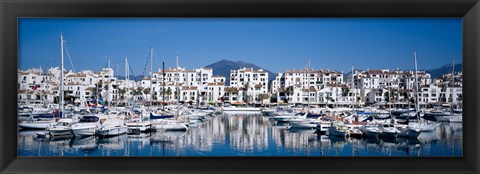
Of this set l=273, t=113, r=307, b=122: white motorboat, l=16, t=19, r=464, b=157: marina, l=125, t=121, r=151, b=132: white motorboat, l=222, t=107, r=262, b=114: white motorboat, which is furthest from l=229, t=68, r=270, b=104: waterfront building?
l=273, t=113, r=307, b=122: white motorboat

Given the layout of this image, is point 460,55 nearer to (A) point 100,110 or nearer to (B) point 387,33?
(B) point 387,33

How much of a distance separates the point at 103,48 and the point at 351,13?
491 centimetres

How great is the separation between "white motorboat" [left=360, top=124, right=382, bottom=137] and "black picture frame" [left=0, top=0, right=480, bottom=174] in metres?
5.81

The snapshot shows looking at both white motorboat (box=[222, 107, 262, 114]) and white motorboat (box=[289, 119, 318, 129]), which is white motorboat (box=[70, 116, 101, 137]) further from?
white motorboat (box=[289, 119, 318, 129])

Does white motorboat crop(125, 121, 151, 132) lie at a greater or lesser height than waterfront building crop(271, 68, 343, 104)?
lesser

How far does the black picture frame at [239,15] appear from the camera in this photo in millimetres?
1901

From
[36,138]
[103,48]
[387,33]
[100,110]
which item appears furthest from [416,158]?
[100,110]

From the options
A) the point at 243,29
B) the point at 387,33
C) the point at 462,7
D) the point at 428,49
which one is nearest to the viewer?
the point at 462,7

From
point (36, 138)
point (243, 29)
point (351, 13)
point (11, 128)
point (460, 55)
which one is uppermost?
point (243, 29)

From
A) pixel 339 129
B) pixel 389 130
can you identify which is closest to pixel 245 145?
pixel 339 129

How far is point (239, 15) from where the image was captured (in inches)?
75.0

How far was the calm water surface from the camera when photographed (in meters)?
6.26

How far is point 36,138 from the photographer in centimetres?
611

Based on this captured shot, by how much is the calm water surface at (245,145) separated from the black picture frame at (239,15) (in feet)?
12.3
